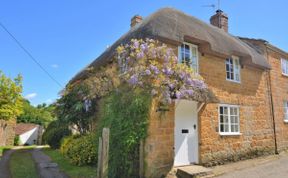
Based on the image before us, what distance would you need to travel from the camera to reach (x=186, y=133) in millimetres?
9336

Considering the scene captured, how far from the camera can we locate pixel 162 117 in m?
8.43

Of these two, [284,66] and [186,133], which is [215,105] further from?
[284,66]

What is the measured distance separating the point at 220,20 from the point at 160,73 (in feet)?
32.0

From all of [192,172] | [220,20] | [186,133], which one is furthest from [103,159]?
[220,20]

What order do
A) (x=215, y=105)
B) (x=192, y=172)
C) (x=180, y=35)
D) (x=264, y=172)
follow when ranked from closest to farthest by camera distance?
(x=192, y=172)
(x=264, y=172)
(x=180, y=35)
(x=215, y=105)

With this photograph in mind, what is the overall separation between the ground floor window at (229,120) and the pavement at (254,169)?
4.84ft

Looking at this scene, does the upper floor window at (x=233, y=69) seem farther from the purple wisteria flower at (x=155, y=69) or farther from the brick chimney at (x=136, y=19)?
the brick chimney at (x=136, y=19)

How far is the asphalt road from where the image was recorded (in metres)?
8.35

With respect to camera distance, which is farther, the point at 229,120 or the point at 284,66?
the point at 284,66

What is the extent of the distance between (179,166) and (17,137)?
1126 inches

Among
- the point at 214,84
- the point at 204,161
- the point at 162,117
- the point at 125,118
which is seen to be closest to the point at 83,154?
the point at 125,118

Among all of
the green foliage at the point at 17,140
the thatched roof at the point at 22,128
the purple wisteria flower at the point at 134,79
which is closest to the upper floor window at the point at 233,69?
the purple wisteria flower at the point at 134,79

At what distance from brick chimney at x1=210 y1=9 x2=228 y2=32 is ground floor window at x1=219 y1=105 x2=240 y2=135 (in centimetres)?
678

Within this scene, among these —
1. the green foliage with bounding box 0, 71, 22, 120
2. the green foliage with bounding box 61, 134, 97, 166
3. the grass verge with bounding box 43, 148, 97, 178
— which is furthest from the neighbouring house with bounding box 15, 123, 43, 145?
the grass verge with bounding box 43, 148, 97, 178
